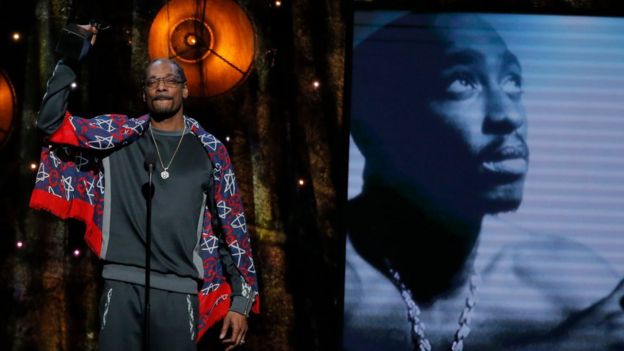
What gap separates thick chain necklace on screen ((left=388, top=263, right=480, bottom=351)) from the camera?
5.40 metres

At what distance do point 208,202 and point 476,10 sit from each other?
211 cm

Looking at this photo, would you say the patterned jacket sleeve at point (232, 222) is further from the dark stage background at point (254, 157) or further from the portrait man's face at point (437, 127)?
the portrait man's face at point (437, 127)

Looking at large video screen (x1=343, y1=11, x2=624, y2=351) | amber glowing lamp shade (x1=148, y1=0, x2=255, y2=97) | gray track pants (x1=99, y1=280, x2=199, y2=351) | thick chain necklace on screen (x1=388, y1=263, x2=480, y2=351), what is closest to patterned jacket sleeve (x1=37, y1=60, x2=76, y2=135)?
gray track pants (x1=99, y1=280, x2=199, y2=351)

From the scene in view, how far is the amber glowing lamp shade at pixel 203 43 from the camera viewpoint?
17.1 feet

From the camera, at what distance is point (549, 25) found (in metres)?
5.51

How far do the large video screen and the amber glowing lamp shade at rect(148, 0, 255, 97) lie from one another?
2.18 ft

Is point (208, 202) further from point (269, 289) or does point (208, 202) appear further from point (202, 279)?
point (269, 289)

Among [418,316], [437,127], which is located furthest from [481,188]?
[418,316]

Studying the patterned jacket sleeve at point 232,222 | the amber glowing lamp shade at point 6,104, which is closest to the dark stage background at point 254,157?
the amber glowing lamp shade at point 6,104

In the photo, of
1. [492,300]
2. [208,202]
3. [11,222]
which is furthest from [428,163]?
[11,222]

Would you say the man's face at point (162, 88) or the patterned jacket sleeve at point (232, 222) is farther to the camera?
the patterned jacket sleeve at point (232, 222)

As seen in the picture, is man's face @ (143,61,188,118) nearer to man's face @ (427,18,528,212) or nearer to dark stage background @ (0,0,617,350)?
dark stage background @ (0,0,617,350)

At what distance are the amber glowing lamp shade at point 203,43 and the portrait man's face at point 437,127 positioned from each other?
68cm

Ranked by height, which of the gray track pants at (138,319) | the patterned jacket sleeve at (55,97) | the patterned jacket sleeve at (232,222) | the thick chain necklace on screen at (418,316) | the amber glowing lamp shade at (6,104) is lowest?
the thick chain necklace on screen at (418,316)
